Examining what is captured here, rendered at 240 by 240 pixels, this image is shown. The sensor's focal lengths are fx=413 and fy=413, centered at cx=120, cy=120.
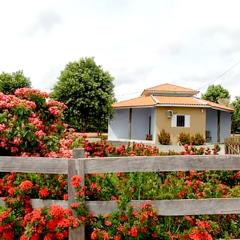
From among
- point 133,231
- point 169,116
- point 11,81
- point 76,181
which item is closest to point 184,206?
point 133,231

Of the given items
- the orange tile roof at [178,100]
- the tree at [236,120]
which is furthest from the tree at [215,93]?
the orange tile roof at [178,100]

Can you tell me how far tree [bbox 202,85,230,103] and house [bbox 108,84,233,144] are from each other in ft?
59.8

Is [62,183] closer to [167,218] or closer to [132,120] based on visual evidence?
[167,218]

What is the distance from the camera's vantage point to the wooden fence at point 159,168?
4.74m

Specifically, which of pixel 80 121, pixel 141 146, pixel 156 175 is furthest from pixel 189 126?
pixel 156 175

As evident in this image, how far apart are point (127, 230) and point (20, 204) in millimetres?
1422

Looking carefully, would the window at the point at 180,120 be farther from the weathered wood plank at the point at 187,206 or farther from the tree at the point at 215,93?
the weathered wood plank at the point at 187,206

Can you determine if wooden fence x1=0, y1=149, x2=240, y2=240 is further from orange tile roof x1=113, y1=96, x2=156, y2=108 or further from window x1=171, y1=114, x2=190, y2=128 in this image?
window x1=171, y1=114, x2=190, y2=128

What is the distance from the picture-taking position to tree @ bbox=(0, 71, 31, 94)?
39531 millimetres

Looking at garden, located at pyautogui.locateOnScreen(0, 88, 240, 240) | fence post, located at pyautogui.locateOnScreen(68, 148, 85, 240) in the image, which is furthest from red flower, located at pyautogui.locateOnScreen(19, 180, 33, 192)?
fence post, located at pyautogui.locateOnScreen(68, 148, 85, 240)

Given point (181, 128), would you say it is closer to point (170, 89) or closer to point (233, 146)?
point (170, 89)

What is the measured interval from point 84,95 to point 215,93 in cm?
2760

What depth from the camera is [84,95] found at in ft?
114

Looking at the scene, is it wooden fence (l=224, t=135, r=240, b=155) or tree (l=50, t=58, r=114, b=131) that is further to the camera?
tree (l=50, t=58, r=114, b=131)
